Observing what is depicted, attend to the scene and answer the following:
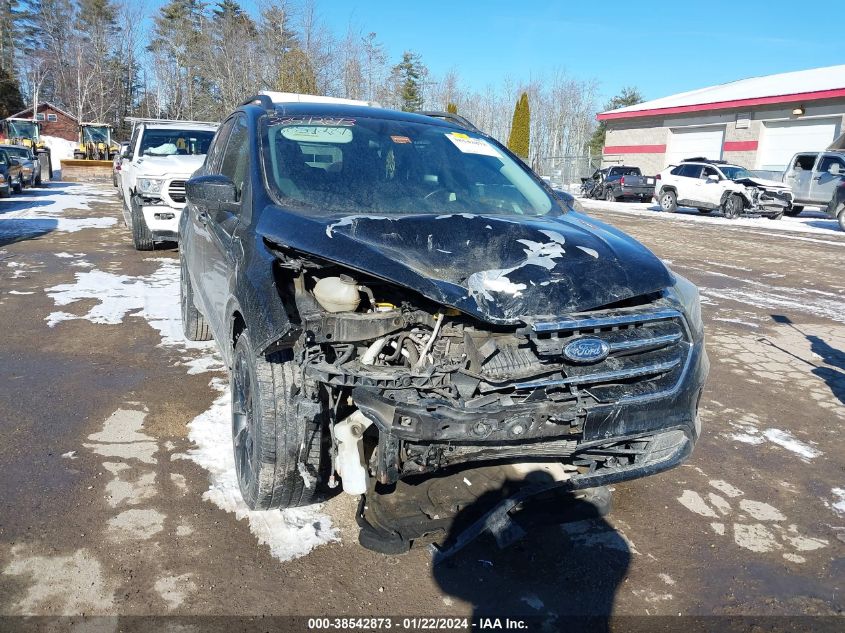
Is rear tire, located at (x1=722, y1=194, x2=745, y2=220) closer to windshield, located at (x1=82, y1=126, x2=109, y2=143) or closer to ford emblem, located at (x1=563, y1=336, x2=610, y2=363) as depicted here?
ford emblem, located at (x1=563, y1=336, x2=610, y2=363)

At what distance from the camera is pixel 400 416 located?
2305mm

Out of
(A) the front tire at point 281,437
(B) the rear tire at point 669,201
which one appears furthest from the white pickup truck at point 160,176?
(B) the rear tire at point 669,201

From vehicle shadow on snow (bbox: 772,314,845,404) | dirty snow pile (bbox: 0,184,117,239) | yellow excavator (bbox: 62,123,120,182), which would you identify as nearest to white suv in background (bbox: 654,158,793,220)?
vehicle shadow on snow (bbox: 772,314,845,404)

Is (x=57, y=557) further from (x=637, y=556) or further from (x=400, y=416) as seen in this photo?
(x=637, y=556)

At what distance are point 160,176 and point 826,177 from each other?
1951 centimetres

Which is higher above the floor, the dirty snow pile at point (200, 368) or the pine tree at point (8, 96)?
the pine tree at point (8, 96)

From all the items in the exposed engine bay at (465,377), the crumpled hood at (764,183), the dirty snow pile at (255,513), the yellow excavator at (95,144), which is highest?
the yellow excavator at (95,144)

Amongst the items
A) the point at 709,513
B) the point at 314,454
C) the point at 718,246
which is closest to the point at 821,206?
the point at 718,246

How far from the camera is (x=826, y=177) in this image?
20.0 metres

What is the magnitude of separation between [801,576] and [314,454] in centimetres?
215

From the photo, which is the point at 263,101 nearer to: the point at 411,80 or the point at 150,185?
the point at 150,185

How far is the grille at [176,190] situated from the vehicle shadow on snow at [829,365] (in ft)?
25.1

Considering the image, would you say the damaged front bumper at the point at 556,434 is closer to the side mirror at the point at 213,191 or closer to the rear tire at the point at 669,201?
the side mirror at the point at 213,191

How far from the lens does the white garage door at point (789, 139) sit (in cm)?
2702
